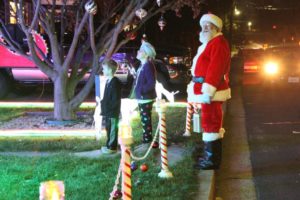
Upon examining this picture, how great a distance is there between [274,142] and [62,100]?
13.9ft

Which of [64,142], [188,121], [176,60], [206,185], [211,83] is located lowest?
[206,185]

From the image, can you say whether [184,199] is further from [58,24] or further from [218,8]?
[218,8]

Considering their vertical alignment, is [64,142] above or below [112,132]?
below

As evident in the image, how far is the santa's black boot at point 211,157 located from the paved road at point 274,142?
23.5 inches

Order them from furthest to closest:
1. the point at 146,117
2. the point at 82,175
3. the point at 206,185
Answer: the point at 146,117, the point at 82,175, the point at 206,185

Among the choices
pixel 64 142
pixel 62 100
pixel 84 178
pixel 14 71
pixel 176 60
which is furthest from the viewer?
pixel 176 60

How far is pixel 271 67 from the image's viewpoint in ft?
65.3

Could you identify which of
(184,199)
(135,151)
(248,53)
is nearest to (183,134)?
A: (135,151)

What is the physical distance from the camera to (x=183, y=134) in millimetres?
9828

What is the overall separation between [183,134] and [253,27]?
69798 millimetres

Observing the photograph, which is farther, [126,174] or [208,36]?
[208,36]

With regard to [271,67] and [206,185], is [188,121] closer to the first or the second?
[206,185]

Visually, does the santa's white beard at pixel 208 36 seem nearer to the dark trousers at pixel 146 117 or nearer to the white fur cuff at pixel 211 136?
the white fur cuff at pixel 211 136

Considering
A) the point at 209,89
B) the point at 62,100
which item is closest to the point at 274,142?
the point at 209,89
